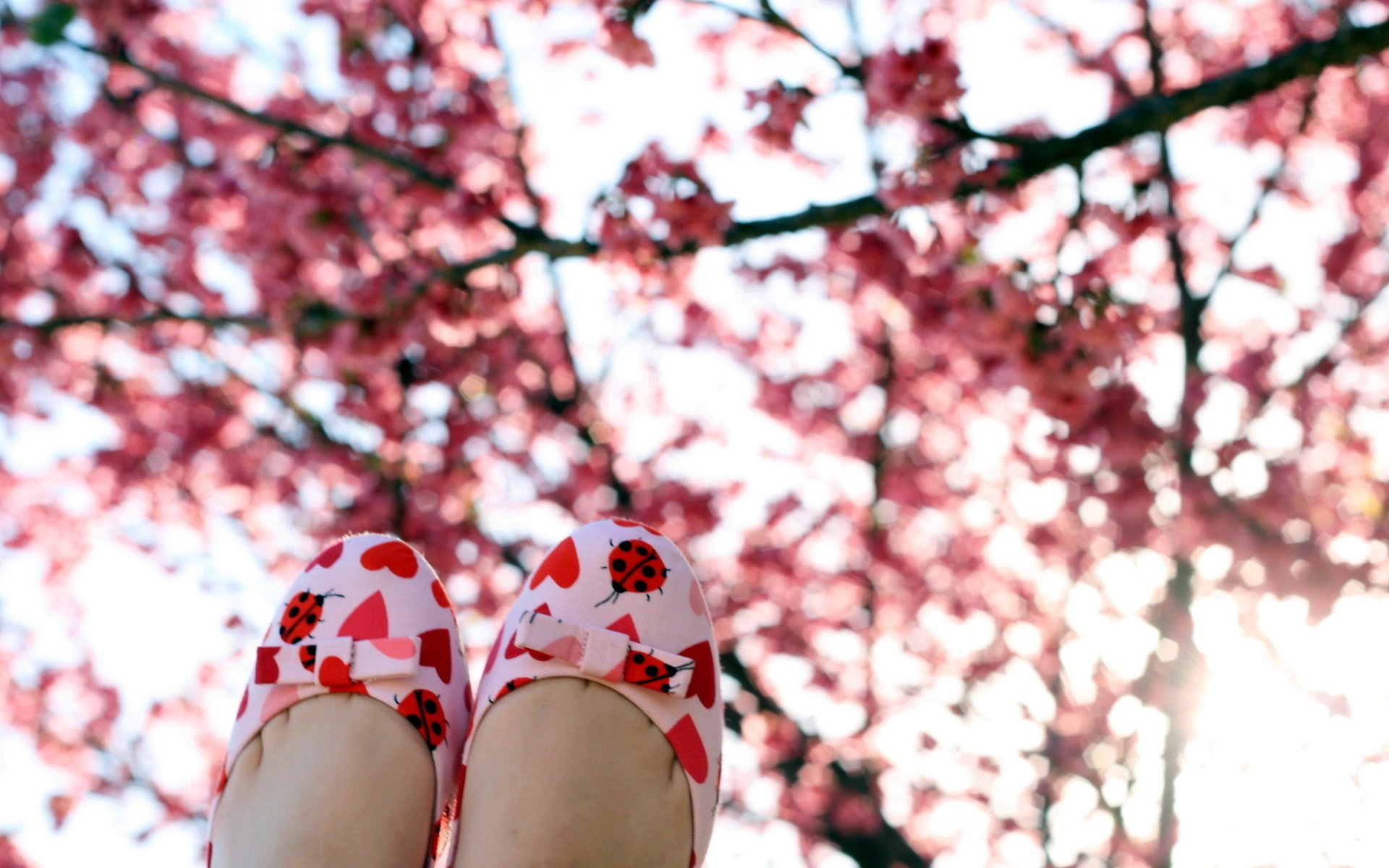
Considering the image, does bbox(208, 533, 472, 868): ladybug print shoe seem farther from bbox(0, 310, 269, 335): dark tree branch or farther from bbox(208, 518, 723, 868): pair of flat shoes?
bbox(0, 310, 269, 335): dark tree branch

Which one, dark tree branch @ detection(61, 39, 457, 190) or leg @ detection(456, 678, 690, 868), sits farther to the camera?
dark tree branch @ detection(61, 39, 457, 190)

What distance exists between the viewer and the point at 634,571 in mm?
1525

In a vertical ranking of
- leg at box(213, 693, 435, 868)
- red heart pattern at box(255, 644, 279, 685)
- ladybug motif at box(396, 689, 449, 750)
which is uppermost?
red heart pattern at box(255, 644, 279, 685)

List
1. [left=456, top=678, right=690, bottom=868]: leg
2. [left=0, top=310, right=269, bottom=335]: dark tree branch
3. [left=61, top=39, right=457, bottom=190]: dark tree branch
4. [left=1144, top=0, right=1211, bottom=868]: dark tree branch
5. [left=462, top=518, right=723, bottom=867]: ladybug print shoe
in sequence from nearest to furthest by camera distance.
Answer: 1. [left=456, top=678, right=690, bottom=868]: leg
2. [left=462, top=518, right=723, bottom=867]: ladybug print shoe
3. [left=61, top=39, right=457, bottom=190]: dark tree branch
4. [left=0, top=310, right=269, bottom=335]: dark tree branch
5. [left=1144, top=0, right=1211, bottom=868]: dark tree branch

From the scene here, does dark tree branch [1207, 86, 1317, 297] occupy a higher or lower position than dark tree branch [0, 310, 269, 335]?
higher

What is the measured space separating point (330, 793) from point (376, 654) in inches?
7.1

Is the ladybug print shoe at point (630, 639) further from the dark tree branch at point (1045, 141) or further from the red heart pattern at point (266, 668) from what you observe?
the dark tree branch at point (1045, 141)

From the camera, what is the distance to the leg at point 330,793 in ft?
4.54

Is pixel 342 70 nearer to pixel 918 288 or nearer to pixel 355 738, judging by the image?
pixel 918 288

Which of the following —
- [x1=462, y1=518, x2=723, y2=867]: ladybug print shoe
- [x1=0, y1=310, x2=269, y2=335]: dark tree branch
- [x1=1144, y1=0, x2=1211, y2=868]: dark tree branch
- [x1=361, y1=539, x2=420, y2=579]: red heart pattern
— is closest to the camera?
[x1=462, y1=518, x2=723, y2=867]: ladybug print shoe

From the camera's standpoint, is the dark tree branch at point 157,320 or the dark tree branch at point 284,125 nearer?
the dark tree branch at point 284,125

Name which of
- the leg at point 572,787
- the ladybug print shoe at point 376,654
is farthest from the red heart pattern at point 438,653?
the leg at point 572,787

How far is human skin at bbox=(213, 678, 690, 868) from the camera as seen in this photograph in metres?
1.37

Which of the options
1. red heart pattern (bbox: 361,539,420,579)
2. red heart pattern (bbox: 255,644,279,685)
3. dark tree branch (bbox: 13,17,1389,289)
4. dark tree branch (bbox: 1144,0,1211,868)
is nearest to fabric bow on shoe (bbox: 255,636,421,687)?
red heart pattern (bbox: 255,644,279,685)
